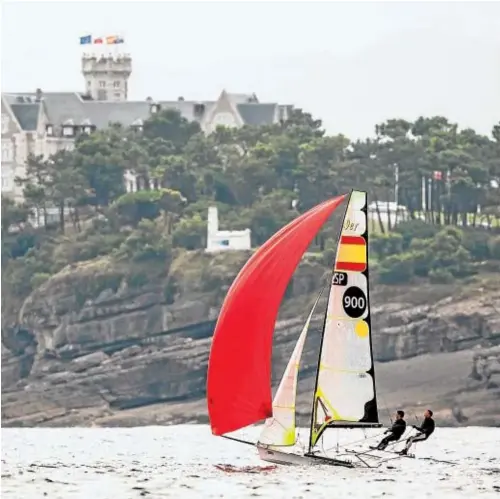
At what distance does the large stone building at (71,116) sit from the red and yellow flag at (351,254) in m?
72.7

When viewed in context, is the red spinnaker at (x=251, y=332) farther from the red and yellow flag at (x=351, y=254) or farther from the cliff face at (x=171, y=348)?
the cliff face at (x=171, y=348)

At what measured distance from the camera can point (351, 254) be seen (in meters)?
37.2

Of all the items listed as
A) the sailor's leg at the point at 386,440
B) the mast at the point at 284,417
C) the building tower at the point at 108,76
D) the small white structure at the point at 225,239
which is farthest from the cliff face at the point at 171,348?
the mast at the point at 284,417

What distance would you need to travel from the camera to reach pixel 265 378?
37656mm

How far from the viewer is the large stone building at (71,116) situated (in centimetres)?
11062

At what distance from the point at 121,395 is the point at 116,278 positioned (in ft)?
23.3

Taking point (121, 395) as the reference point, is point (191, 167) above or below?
above

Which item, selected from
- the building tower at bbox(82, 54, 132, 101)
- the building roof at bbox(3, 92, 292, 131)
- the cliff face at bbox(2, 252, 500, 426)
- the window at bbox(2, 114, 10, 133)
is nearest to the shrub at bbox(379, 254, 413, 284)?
the cliff face at bbox(2, 252, 500, 426)

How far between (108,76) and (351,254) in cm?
8006

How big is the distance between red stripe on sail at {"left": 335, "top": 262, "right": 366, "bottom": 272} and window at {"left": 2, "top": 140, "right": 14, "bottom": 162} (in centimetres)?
7509

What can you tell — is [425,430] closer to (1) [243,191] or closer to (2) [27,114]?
Result: (1) [243,191]

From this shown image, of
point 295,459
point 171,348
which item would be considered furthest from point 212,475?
point 171,348

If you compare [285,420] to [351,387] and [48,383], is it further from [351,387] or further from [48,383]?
[48,383]

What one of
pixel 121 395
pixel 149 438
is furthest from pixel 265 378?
pixel 121 395
